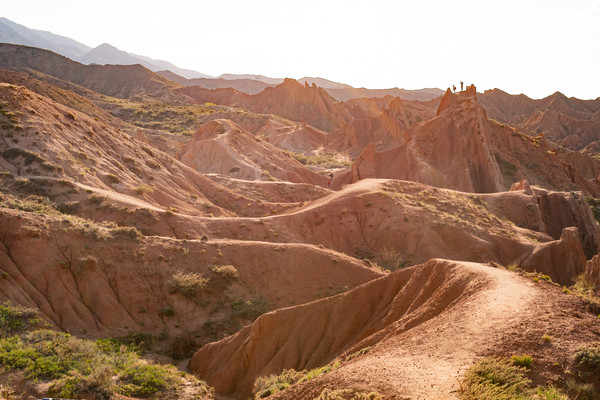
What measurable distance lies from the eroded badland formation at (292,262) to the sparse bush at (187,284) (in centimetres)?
7

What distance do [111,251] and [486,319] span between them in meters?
18.6

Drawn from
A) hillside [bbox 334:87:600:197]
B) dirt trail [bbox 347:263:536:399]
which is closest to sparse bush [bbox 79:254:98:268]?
dirt trail [bbox 347:263:536:399]

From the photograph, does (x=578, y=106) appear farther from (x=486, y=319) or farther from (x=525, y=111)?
(x=486, y=319)

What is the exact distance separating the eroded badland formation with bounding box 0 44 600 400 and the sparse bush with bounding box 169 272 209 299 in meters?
0.07

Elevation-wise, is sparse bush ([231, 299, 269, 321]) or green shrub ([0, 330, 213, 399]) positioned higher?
green shrub ([0, 330, 213, 399])

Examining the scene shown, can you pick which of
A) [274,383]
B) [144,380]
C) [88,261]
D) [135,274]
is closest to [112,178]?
[135,274]

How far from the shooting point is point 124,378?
51.8 feet

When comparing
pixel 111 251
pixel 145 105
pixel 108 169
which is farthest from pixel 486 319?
pixel 145 105

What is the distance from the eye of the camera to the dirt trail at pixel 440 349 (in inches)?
380

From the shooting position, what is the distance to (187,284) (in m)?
25.2

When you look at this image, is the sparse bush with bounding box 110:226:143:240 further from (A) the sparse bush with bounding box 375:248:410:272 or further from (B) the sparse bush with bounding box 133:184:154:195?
(A) the sparse bush with bounding box 375:248:410:272

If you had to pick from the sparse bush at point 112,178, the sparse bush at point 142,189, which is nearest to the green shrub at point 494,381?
the sparse bush at point 142,189

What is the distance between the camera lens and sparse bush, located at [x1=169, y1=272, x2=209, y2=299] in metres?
25.1

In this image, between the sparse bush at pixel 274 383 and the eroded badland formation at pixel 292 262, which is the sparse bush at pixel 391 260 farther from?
the sparse bush at pixel 274 383
